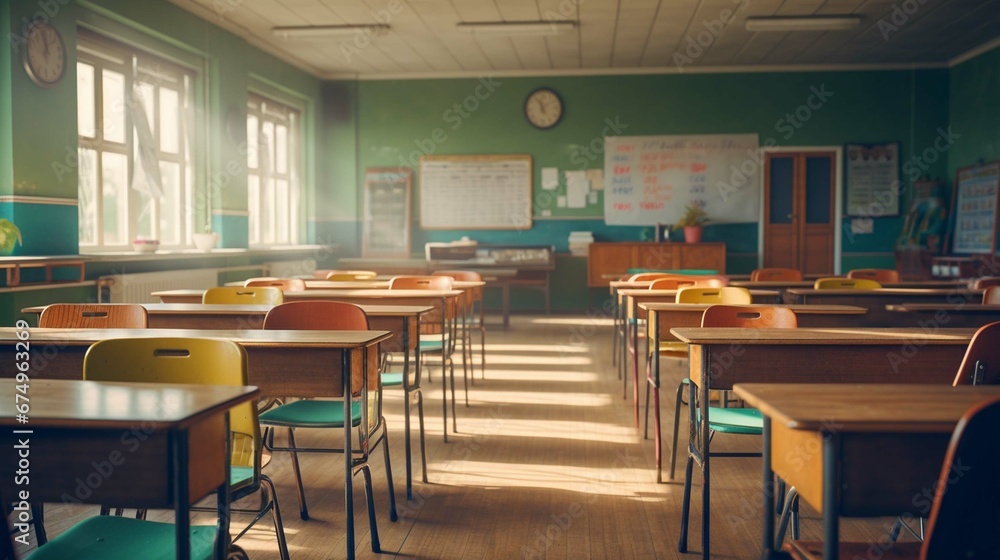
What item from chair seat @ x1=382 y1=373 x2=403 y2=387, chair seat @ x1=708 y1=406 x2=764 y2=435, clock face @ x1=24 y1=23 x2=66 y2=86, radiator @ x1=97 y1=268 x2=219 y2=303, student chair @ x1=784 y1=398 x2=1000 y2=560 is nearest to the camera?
student chair @ x1=784 y1=398 x2=1000 y2=560

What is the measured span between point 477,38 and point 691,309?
548cm

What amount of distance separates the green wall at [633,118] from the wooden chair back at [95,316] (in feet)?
23.0

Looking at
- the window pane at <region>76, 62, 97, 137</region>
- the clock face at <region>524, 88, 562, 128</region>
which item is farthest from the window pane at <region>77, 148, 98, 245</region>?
the clock face at <region>524, 88, 562, 128</region>

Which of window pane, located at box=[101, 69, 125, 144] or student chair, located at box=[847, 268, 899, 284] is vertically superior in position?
window pane, located at box=[101, 69, 125, 144]

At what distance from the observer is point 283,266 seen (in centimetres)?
858

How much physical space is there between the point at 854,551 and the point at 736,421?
1.06 meters

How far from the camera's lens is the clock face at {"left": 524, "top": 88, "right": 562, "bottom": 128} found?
9.63m

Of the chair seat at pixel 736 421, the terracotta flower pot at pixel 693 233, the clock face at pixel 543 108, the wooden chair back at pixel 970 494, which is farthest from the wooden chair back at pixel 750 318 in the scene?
the clock face at pixel 543 108

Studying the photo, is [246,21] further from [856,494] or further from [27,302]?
[856,494]

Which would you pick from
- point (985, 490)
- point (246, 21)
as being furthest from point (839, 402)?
point (246, 21)

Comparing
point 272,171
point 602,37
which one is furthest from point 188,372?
point 272,171

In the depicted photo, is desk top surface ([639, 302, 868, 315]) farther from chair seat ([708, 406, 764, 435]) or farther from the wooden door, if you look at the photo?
the wooden door

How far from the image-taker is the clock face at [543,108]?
9633 millimetres

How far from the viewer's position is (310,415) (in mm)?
2635
